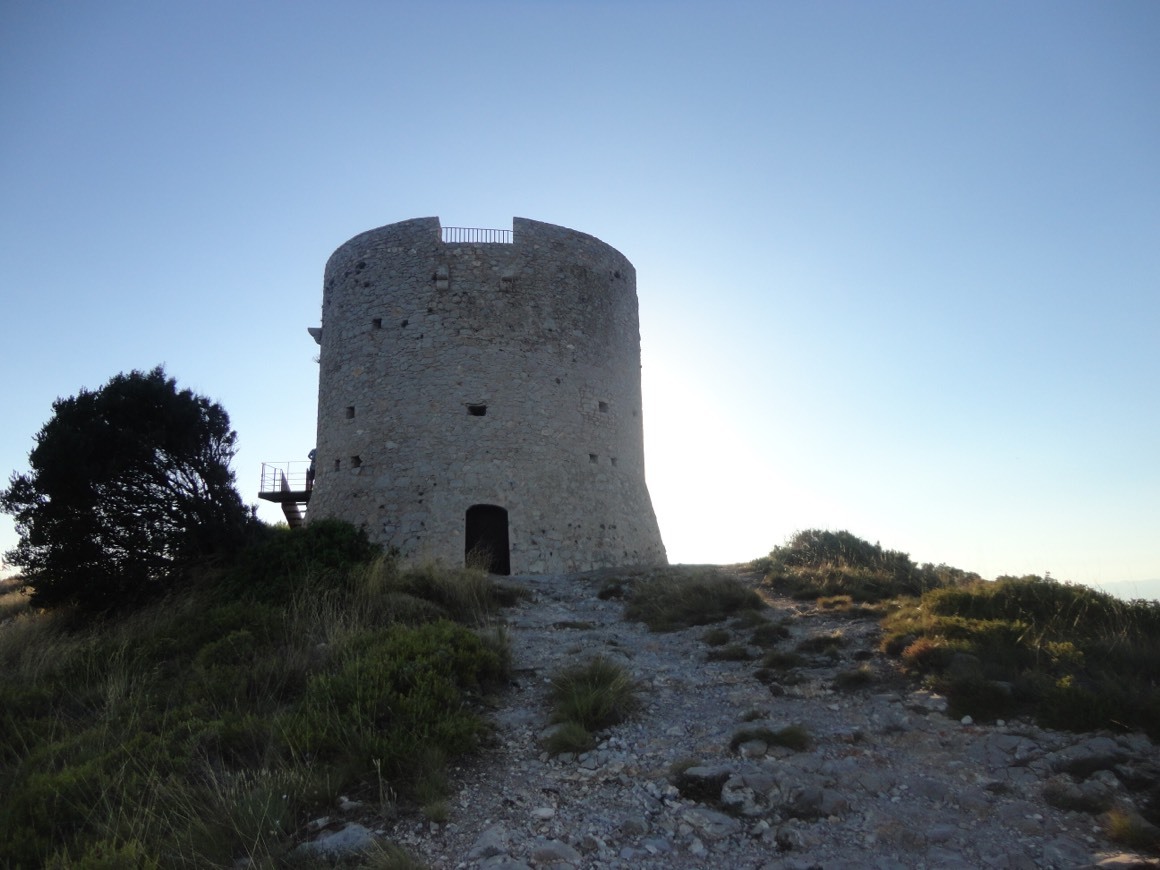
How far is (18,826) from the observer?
4586 millimetres

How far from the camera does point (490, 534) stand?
1422 cm

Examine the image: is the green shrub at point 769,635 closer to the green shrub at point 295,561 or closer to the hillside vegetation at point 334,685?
the hillside vegetation at point 334,685

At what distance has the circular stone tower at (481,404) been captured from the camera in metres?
13.9

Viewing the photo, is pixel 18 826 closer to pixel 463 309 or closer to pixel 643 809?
pixel 643 809

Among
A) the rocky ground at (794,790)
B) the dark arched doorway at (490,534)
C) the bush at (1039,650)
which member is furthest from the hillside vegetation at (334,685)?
the dark arched doorway at (490,534)

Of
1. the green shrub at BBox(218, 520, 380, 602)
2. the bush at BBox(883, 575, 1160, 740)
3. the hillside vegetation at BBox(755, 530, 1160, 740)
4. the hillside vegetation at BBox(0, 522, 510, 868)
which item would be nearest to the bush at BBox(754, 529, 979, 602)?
the hillside vegetation at BBox(755, 530, 1160, 740)

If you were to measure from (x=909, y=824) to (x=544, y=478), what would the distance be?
1033 centimetres

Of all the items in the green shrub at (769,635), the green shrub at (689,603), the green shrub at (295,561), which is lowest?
the green shrub at (769,635)

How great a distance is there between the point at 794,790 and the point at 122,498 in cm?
1035

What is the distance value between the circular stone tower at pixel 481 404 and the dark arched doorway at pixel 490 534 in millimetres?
29

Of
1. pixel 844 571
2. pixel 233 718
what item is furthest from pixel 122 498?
pixel 844 571

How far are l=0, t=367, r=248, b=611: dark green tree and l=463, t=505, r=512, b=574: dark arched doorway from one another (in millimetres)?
3790

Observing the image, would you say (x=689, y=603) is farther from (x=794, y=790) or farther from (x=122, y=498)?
(x=122, y=498)

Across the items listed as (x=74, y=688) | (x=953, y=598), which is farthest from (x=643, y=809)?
(x=74, y=688)
